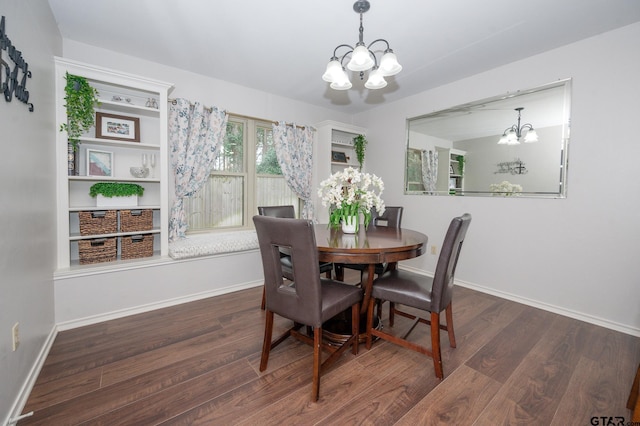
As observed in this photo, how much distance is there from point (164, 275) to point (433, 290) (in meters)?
2.38

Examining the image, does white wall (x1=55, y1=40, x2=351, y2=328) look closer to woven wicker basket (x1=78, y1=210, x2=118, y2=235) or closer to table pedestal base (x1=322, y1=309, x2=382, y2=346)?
woven wicker basket (x1=78, y1=210, x2=118, y2=235)

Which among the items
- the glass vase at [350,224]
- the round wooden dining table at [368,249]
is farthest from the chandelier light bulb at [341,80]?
the round wooden dining table at [368,249]

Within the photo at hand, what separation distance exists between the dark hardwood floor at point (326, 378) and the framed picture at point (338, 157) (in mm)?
2692

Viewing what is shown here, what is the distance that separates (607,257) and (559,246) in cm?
32

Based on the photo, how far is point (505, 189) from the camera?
9.55ft

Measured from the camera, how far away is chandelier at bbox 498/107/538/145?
2707 mm

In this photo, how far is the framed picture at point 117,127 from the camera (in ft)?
8.40

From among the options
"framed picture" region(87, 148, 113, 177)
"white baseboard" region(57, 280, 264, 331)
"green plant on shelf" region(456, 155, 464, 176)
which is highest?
"green plant on shelf" region(456, 155, 464, 176)

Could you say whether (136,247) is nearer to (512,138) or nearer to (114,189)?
(114,189)

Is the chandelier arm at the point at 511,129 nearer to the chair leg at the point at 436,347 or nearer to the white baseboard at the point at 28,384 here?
the chair leg at the point at 436,347

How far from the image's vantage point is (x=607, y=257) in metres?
2.32

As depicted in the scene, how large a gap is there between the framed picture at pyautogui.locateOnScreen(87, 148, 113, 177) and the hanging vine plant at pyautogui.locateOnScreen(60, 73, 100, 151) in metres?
0.18

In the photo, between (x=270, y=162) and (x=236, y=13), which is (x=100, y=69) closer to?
(x=236, y=13)

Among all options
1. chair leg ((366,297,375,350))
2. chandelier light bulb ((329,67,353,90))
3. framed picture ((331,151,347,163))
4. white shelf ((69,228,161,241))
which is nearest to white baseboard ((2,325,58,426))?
white shelf ((69,228,161,241))
